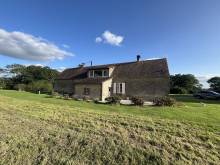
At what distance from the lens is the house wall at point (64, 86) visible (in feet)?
94.0

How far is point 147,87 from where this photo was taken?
2134cm

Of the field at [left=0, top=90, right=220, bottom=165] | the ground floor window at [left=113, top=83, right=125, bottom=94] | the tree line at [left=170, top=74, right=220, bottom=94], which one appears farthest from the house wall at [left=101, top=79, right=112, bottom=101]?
the tree line at [left=170, top=74, right=220, bottom=94]

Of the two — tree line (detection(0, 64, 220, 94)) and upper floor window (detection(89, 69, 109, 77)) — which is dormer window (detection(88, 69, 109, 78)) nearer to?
upper floor window (detection(89, 69, 109, 77))

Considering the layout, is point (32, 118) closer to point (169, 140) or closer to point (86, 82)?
point (169, 140)

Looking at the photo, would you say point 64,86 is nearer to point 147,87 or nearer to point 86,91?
point 86,91

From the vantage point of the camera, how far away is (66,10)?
17.3 metres

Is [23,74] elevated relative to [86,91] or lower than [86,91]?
elevated

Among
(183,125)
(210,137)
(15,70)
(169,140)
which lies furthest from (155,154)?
(15,70)

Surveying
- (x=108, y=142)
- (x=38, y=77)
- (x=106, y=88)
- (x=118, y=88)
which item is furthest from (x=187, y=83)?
(x=108, y=142)

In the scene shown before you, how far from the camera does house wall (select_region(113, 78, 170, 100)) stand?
66.6 ft

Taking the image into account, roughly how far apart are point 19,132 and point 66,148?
8.07 feet

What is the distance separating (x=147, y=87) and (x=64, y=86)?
1527 centimetres

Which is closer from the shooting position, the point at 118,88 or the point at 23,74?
the point at 118,88

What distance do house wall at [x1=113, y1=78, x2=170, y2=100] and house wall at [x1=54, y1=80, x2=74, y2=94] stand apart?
30.7 feet
